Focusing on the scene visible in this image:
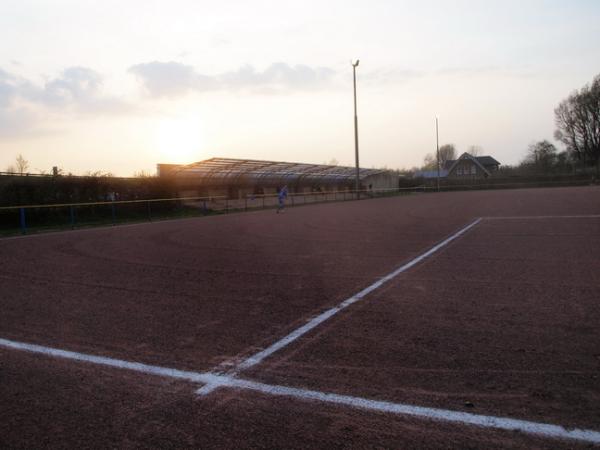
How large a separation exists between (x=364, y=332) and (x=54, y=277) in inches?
243

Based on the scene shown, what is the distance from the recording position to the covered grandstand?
102ft

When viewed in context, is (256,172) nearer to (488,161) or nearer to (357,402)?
(357,402)

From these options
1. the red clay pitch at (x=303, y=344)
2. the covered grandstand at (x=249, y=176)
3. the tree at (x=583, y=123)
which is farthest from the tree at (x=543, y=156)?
the red clay pitch at (x=303, y=344)

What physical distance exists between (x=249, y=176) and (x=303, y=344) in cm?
3452

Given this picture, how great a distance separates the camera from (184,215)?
87.7 feet

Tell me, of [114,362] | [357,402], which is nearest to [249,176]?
[114,362]

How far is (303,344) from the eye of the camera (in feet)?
14.4

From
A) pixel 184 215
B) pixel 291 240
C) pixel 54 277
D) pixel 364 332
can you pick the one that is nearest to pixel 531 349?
pixel 364 332

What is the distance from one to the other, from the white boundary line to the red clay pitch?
0.29 feet

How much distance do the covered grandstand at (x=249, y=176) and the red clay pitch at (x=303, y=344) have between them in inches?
860

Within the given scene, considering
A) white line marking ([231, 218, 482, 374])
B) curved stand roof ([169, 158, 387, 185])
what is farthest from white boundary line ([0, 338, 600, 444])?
curved stand roof ([169, 158, 387, 185])

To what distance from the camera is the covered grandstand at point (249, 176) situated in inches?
1219

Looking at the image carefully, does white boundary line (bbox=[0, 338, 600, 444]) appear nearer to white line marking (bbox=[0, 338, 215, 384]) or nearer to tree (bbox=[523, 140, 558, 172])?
white line marking (bbox=[0, 338, 215, 384])

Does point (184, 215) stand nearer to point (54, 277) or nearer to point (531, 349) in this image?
point (54, 277)
